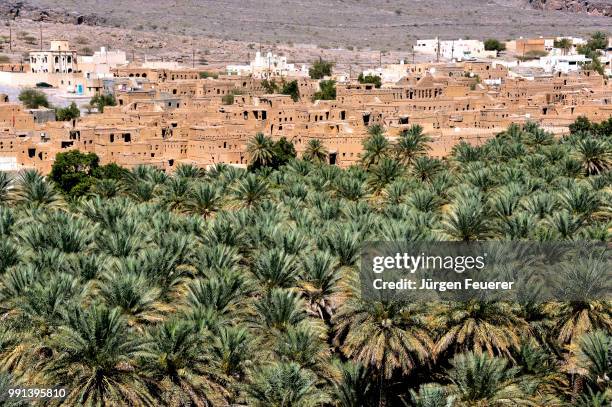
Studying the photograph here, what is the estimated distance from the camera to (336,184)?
33.9 meters

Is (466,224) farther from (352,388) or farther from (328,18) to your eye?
(328,18)

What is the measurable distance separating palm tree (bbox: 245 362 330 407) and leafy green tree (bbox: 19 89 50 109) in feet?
169

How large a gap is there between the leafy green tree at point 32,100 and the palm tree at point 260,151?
2476 centimetres

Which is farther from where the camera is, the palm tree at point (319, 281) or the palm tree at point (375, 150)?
the palm tree at point (375, 150)

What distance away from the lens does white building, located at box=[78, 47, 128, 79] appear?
3024 inches

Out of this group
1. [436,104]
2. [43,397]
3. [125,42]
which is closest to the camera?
[43,397]

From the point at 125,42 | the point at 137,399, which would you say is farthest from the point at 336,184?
the point at 125,42

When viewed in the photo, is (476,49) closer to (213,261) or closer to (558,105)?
(558,105)

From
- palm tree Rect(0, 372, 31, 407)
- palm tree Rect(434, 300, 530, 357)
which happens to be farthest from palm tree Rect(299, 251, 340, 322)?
palm tree Rect(0, 372, 31, 407)

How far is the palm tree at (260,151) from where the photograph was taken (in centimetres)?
4478

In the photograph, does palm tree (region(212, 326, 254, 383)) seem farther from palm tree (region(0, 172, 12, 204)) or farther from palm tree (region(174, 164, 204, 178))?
palm tree (region(174, 164, 204, 178))

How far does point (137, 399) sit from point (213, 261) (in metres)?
6.45

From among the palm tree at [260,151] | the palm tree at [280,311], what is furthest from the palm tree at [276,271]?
the palm tree at [260,151]

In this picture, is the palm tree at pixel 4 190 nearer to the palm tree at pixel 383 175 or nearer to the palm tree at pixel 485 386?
the palm tree at pixel 383 175
